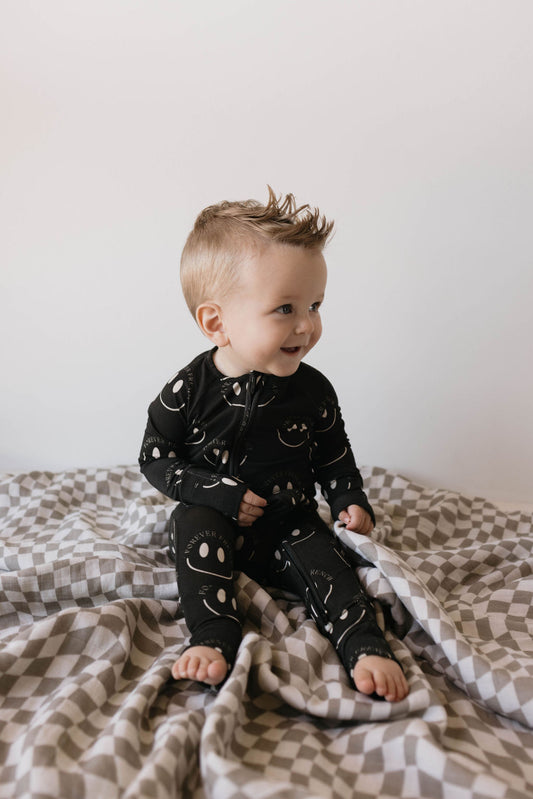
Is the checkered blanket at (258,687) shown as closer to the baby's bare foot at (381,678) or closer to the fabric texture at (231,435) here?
the baby's bare foot at (381,678)

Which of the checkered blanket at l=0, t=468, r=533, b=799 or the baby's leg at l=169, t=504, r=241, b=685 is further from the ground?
the baby's leg at l=169, t=504, r=241, b=685

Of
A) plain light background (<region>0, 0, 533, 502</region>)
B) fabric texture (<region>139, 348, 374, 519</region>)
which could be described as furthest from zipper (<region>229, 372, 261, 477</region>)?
plain light background (<region>0, 0, 533, 502</region>)

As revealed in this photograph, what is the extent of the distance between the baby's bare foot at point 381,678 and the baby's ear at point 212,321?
0.52m

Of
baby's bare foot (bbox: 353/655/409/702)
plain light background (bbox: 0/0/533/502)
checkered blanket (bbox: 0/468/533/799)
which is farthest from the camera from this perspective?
plain light background (bbox: 0/0/533/502)

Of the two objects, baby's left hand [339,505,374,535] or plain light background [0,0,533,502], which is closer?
baby's left hand [339,505,374,535]

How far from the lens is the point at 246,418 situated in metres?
1.13

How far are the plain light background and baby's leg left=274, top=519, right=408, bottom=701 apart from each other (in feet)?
1.85

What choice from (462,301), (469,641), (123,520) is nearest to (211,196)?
(462,301)

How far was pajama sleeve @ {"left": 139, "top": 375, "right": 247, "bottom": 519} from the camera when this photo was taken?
42.7 inches

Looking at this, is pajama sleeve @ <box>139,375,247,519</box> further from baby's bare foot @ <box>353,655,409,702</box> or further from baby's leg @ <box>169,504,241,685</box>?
baby's bare foot @ <box>353,655,409,702</box>

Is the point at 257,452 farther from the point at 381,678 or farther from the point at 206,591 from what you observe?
the point at 381,678

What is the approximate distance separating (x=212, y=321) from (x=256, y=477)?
27 centimetres

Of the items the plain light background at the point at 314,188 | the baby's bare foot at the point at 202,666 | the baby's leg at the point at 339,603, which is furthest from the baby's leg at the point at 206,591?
the plain light background at the point at 314,188

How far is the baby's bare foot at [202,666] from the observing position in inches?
34.8
